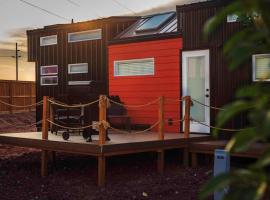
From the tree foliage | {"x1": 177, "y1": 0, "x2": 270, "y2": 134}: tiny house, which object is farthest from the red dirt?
the tree foliage

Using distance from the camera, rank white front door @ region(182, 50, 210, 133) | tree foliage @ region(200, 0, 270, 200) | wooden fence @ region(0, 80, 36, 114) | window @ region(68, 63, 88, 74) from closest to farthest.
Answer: tree foliage @ region(200, 0, 270, 200) < white front door @ region(182, 50, 210, 133) < window @ region(68, 63, 88, 74) < wooden fence @ region(0, 80, 36, 114)

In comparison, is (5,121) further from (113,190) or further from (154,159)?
(113,190)

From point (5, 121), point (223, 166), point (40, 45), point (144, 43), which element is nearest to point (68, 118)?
point (144, 43)

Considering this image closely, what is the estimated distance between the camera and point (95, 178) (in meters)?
8.71

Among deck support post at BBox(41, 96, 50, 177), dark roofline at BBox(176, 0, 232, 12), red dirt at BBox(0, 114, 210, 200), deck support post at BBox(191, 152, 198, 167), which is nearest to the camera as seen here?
red dirt at BBox(0, 114, 210, 200)

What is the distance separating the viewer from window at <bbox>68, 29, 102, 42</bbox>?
44.2 ft

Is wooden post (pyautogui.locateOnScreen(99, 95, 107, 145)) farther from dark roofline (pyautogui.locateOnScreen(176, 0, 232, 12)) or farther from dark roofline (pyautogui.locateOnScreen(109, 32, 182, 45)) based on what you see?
dark roofline (pyautogui.locateOnScreen(176, 0, 232, 12))

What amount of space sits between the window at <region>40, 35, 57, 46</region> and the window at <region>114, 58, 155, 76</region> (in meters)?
3.29

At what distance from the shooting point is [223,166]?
629 cm

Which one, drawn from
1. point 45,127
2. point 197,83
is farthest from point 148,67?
point 45,127

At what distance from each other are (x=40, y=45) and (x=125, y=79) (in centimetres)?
446

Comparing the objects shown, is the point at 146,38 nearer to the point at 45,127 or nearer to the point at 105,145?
the point at 45,127

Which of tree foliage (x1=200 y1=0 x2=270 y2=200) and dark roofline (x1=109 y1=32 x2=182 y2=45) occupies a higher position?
dark roofline (x1=109 y1=32 x2=182 y2=45)

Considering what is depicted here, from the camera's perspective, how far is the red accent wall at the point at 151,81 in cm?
1120
